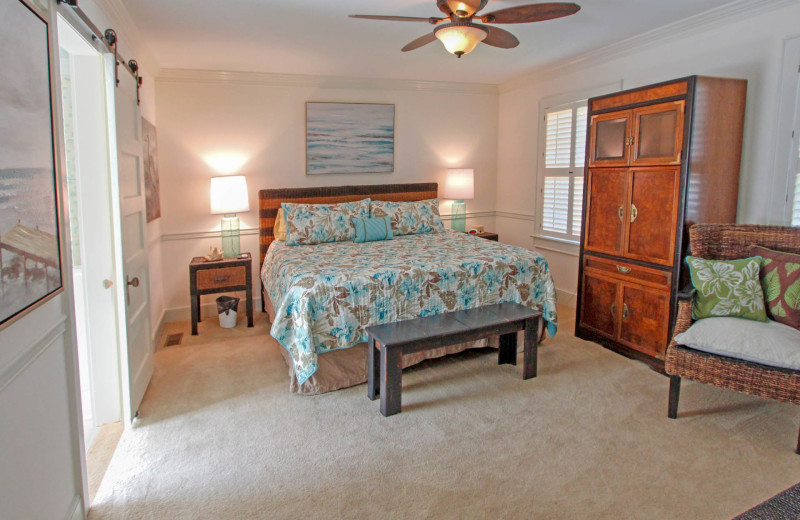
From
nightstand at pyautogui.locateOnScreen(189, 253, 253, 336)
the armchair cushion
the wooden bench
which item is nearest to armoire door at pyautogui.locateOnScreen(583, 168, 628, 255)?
the wooden bench

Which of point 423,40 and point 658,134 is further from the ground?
point 423,40

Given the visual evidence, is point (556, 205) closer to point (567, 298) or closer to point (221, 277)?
point (567, 298)

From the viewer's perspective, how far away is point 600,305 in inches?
157

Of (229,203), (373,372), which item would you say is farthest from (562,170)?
(229,203)

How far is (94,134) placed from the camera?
2516 mm

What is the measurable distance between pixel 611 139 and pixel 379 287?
2157 mm

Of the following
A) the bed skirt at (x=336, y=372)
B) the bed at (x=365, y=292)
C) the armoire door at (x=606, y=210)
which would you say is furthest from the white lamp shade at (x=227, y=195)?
the armoire door at (x=606, y=210)

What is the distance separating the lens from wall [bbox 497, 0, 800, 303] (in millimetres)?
3225

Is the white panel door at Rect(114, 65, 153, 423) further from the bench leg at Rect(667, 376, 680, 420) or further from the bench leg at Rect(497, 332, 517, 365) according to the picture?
the bench leg at Rect(667, 376, 680, 420)

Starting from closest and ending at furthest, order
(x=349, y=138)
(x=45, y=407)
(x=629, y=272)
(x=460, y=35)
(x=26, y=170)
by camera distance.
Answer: (x=26, y=170), (x=45, y=407), (x=460, y=35), (x=629, y=272), (x=349, y=138)

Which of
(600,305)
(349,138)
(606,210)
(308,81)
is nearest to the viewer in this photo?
(606,210)

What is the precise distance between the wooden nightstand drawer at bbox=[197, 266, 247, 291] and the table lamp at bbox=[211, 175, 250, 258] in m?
0.26

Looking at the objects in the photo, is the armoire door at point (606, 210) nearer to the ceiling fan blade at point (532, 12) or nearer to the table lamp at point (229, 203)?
the ceiling fan blade at point (532, 12)

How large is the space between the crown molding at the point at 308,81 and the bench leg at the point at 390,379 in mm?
3350
